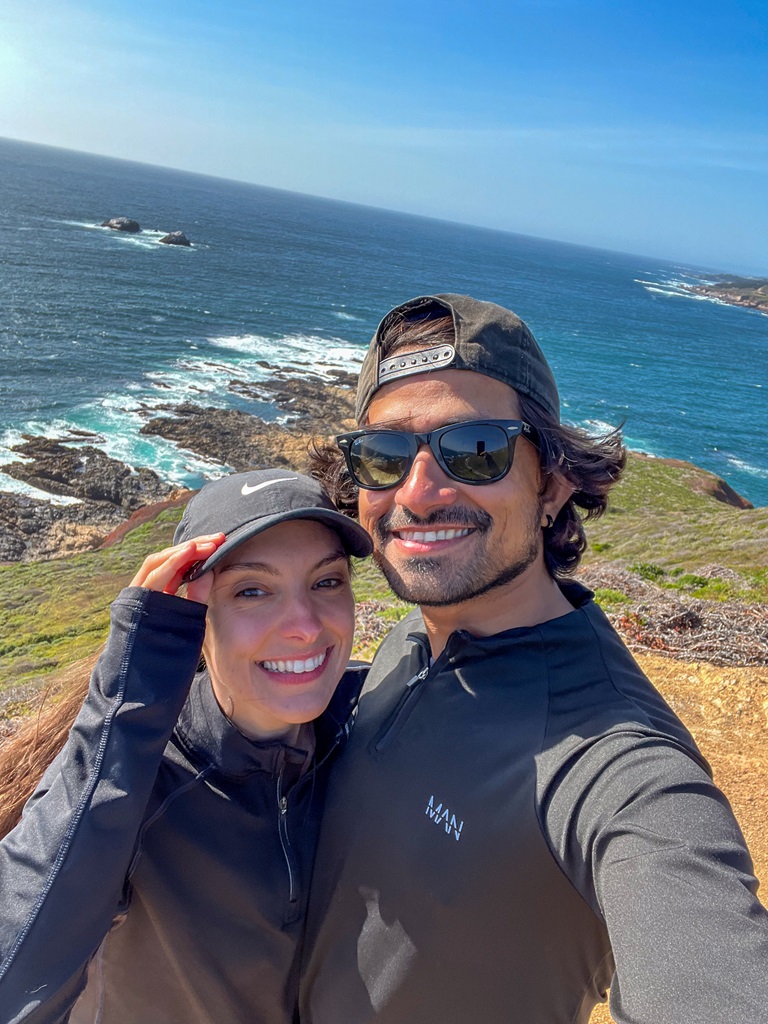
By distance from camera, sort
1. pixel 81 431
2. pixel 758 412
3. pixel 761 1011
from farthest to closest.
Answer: pixel 758 412
pixel 81 431
pixel 761 1011

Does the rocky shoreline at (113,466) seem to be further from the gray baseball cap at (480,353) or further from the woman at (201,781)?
the woman at (201,781)

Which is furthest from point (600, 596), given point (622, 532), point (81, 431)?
point (81, 431)

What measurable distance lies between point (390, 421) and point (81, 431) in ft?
88.3

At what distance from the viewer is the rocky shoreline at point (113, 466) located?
69.3ft

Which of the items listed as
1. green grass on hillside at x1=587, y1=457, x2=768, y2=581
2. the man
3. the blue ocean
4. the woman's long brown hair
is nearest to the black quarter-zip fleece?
the man

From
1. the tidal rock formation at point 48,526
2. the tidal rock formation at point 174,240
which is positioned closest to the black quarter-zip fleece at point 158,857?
the tidal rock formation at point 48,526

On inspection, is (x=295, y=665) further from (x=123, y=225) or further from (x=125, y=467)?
(x=123, y=225)

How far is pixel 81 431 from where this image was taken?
26703 mm

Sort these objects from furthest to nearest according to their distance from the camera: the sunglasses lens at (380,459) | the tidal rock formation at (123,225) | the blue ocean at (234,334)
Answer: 1. the tidal rock formation at (123,225)
2. the blue ocean at (234,334)
3. the sunglasses lens at (380,459)

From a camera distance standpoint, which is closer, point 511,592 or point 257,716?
point 257,716

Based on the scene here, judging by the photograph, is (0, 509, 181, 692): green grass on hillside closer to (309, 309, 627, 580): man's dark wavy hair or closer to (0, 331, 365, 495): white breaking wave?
(0, 331, 365, 495): white breaking wave

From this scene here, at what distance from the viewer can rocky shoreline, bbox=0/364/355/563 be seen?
69.3 feet

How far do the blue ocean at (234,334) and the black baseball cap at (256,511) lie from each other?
56.3 inches

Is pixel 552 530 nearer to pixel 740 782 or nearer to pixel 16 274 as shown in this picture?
pixel 740 782
